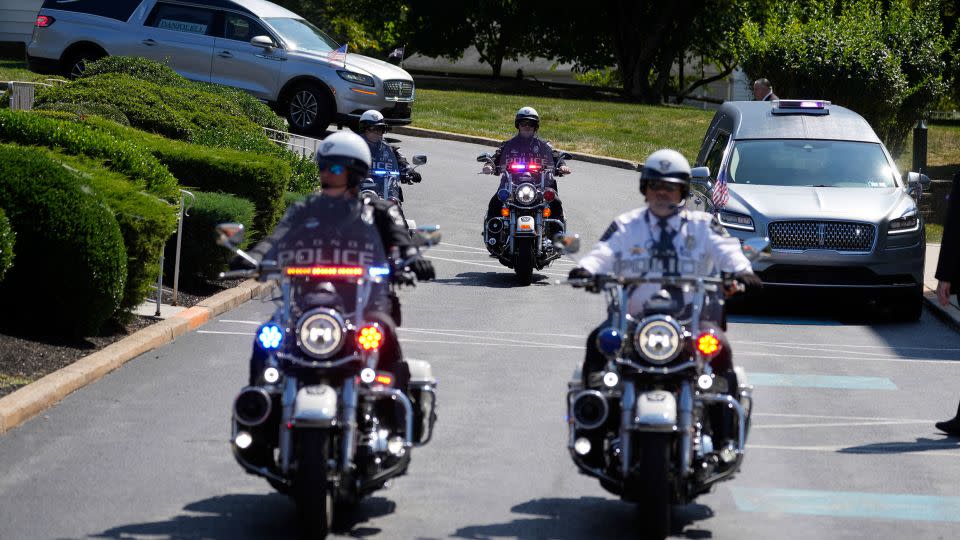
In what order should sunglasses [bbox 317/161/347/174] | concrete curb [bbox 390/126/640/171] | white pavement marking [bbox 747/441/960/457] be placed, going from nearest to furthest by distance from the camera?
sunglasses [bbox 317/161/347/174] → white pavement marking [bbox 747/441/960/457] → concrete curb [bbox 390/126/640/171]

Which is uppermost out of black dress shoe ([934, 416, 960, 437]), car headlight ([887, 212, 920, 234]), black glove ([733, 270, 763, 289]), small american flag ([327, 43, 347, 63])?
small american flag ([327, 43, 347, 63])

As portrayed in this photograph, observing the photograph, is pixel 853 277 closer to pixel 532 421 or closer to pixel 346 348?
pixel 532 421

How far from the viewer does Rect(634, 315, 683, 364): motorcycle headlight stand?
706 cm

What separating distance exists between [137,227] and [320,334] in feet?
18.5

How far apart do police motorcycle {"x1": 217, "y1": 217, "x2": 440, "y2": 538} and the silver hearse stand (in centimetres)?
764

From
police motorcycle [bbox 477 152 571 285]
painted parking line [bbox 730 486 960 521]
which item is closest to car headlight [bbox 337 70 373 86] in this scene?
police motorcycle [bbox 477 152 571 285]

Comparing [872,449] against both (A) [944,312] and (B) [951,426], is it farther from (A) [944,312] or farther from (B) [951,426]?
(A) [944,312]

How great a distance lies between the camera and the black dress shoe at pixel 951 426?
10008 millimetres

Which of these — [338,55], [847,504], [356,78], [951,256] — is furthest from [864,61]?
[847,504]

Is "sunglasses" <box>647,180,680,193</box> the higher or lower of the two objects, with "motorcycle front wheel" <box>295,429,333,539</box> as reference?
higher

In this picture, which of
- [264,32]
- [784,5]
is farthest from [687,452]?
[784,5]

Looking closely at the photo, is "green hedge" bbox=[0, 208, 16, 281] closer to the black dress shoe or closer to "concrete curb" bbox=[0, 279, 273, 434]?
"concrete curb" bbox=[0, 279, 273, 434]

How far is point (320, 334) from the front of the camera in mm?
6941

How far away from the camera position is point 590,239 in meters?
19.7
